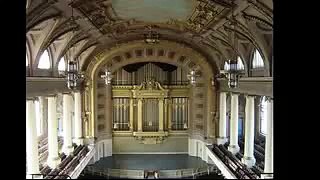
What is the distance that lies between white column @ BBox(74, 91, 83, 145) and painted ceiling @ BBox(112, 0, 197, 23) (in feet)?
25.0

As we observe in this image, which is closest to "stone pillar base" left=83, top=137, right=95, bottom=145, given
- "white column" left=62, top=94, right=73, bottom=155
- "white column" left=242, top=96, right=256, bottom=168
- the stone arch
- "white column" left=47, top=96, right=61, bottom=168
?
the stone arch

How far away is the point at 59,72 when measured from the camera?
61.0ft

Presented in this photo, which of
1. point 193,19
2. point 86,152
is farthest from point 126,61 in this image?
point 193,19

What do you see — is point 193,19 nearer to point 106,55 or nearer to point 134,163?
point 106,55

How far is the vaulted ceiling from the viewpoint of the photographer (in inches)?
470

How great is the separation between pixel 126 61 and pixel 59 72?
6560mm

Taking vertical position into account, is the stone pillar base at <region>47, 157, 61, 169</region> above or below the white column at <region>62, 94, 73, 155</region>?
below

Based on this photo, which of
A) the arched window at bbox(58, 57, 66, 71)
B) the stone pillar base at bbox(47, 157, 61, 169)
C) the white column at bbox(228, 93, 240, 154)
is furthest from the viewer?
the white column at bbox(228, 93, 240, 154)

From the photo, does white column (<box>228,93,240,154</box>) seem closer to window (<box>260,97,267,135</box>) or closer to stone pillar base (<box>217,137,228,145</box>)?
stone pillar base (<box>217,137,228,145</box>)

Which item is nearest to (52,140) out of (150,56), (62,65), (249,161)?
(62,65)

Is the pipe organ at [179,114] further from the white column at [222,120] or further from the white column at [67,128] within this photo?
the white column at [67,128]

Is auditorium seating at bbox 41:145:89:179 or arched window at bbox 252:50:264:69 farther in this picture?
arched window at bbox 252:50:264:69

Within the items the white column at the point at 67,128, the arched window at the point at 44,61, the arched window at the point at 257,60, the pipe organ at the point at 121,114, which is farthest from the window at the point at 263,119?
the arched window at the point at 44,61
